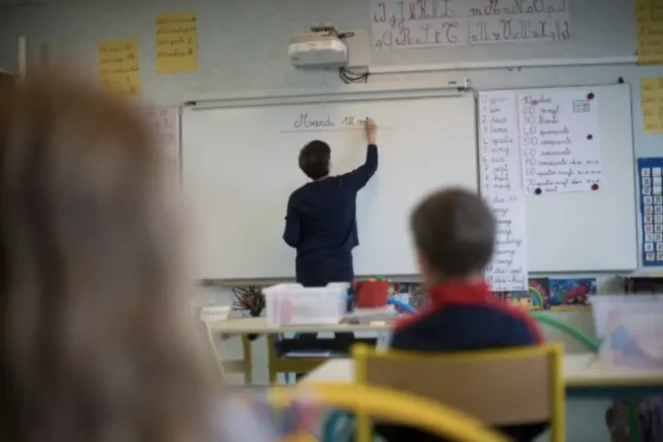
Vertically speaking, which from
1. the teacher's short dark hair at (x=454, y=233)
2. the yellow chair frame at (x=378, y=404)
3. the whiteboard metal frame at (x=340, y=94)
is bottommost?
the yellow chair frame at (x=378, y=404)

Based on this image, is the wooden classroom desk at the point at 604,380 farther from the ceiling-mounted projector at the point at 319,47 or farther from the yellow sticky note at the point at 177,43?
the yellow sticky note at the point at 177,43

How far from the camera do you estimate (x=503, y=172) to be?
4.16 meters

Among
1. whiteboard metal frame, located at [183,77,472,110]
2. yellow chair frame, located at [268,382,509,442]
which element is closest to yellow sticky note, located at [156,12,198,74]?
whiteboard metal frame, located at [183,77,472,110]

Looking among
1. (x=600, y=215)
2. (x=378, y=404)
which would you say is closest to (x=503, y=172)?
(x=600, y=215)

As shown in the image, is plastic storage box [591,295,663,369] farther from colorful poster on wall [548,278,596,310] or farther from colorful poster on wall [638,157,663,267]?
colorful poster on wall [638,157,663,267]

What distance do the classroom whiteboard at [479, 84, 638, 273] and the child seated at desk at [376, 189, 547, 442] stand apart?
2.73 metres

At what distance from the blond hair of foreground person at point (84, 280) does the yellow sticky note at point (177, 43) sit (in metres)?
4.28

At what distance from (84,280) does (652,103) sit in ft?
14.0

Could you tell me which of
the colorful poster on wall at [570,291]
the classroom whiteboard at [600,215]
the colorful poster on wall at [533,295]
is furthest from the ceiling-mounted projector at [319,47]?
the colorful poster on wall at [570,291]

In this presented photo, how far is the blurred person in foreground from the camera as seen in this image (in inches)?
14.2

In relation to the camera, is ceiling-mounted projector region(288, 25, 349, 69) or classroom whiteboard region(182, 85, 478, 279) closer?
ceiling-mounted projector region(288, 25, 349, 69)

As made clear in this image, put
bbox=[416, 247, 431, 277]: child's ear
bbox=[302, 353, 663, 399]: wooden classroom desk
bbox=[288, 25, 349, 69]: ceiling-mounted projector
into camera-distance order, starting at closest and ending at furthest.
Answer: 1. bbox=[416, 247, 431, 277]: child's ear
2. bbox=[302, 353, 663, 399]: wooden classroom desk
3. bbox=[288, 25, 349, 69]: ceiling-mounted projector

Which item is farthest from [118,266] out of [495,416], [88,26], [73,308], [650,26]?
[88,26]

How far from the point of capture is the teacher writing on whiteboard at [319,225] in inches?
143
